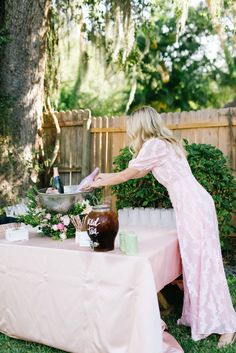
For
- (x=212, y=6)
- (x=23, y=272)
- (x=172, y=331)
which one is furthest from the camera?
(x=212, y=6)

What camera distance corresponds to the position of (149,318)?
7.10ft

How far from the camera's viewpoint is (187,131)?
5.77 metres

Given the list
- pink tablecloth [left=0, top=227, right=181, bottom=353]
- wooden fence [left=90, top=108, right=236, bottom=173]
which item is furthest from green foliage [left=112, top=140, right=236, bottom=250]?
pink tablecloth [left=0, top=227, right=181, bottom=353]

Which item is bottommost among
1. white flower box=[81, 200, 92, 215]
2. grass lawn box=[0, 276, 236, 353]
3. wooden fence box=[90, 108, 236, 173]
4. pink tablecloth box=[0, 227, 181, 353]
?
grass lawn box=[0, 276, 236, 353]

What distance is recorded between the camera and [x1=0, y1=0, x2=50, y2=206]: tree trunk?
5.53m

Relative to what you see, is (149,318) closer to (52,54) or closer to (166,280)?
(166,280)

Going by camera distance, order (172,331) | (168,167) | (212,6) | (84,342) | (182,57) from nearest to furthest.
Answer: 1. (84,342)
2. (168,167)
3. (172,331)
4. (212,6)
5. (182,57)

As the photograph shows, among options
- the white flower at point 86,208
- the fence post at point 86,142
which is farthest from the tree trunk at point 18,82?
the white flower at point 86,208

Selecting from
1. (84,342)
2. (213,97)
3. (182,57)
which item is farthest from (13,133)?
(213,97)

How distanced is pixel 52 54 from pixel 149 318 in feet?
17.2

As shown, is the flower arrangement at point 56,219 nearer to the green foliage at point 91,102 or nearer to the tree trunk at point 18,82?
the tree trunk at point 18,82

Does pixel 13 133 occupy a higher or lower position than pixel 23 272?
higher

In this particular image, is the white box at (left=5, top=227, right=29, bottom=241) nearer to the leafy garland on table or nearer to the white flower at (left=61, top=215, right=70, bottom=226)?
the leafy garland on table

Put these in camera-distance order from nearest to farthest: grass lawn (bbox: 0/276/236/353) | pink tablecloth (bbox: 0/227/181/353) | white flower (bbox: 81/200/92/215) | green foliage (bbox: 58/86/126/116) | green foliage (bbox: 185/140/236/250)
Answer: pink tablecloth (bbox: 0/227/181/353) → grass lawn (bbox: 0/276/236/353) → white flower (bbox: 81/200/92/215) → green foliage (bbox: 185/140/236/250) → green foliage (bbox: 58/86/126/116)
